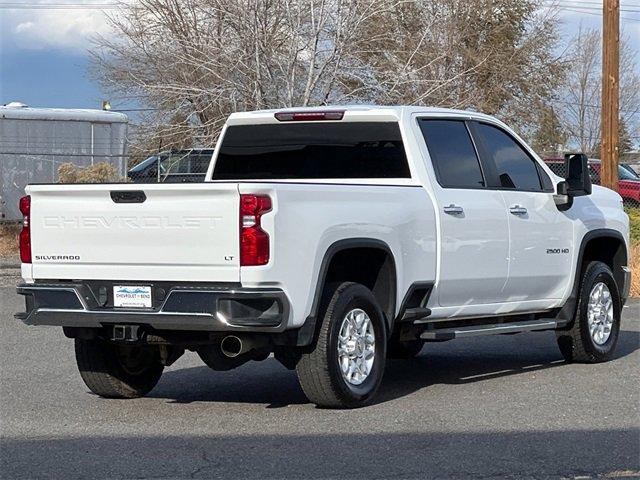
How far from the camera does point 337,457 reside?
22.8 ft

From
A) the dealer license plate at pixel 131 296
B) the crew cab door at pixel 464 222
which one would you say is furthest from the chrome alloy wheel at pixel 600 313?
the dealer license plate at pixel 131 296

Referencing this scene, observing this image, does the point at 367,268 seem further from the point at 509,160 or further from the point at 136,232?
the point at 509,160

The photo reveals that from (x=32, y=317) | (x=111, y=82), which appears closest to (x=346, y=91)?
(x=111, y=82)

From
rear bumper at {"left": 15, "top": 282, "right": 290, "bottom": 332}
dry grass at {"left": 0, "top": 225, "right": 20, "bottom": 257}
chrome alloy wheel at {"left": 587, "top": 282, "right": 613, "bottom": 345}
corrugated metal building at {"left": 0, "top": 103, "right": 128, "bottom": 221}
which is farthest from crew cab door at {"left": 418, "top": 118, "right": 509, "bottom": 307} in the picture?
corrugated metal building at {"left": 0, "top": 103, "right": 128, "bottom": 221}

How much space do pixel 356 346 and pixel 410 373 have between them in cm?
203

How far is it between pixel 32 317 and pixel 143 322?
2.71 feet

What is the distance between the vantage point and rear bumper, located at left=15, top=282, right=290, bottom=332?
25.2ft

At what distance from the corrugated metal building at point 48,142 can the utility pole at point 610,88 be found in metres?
9.83

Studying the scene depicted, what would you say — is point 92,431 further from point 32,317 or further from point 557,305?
point 557,305

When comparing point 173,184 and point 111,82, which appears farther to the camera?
point 111,82

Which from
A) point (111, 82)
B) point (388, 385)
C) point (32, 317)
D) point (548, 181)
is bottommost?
point (388, 385)

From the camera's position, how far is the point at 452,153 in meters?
9.78

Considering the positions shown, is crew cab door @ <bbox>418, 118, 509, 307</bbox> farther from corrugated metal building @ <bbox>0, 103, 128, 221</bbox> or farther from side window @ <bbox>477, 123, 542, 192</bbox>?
corrugated metal building @ <bbox>0, 103, 128, 221</bbox>

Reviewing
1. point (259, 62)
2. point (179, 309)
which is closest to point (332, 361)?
point (179, 309)
